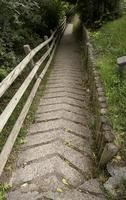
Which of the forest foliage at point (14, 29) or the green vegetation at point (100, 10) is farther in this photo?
the green vegetation at point (100, 10)

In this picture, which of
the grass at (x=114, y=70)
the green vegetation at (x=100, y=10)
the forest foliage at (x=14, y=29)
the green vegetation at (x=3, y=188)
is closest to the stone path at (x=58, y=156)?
the green vegetation at (x=3, y=188)

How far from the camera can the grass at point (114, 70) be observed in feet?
14.5

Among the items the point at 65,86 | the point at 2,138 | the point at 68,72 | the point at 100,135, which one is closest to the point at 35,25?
the point at 68,72

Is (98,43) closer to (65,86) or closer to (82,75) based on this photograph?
(82,75)

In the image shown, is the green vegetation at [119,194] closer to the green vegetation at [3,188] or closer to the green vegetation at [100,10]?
the green vegetation at [3,188]

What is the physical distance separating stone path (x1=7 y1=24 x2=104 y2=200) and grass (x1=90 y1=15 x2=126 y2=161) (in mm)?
487

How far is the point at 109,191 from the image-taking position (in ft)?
10.5

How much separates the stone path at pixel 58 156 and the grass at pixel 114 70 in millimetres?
487

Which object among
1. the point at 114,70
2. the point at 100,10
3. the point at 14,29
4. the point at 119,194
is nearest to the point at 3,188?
the point at 119,194

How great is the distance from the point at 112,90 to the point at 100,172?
2.32 meters

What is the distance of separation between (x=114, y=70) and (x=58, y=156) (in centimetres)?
334

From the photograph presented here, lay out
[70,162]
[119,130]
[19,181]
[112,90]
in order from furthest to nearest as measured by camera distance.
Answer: [112,90]
[119,130]
[70,162]
[19,181]

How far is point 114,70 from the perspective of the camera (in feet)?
21.4

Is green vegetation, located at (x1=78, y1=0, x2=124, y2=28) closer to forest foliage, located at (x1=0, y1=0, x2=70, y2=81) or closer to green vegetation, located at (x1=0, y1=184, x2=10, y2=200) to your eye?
forest foliage, located at (x1=0, y1=0, x2=70, y2=81)
